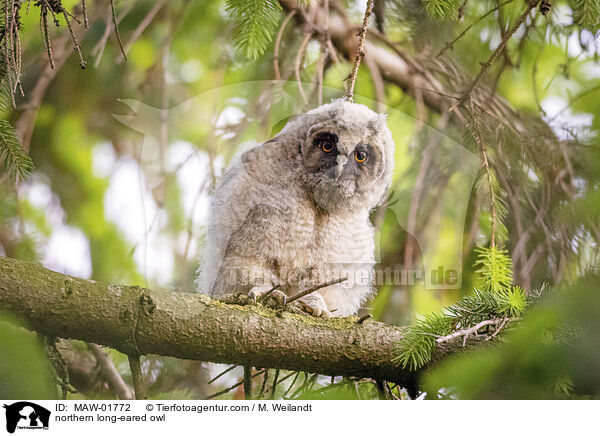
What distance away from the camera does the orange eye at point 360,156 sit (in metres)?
0.89

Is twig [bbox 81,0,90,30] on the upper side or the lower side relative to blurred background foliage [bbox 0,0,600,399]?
upper

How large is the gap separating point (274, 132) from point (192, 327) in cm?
32

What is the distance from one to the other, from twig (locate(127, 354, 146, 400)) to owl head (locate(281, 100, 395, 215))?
15.0 inches

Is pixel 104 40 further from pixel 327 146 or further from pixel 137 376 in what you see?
pixel 137 376

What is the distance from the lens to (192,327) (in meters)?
0.79

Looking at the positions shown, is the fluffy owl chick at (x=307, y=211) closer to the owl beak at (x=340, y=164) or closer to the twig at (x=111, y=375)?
the owl beak at (x=340, y=164)

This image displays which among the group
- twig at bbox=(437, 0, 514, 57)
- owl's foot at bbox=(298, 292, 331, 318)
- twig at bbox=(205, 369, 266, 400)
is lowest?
twig at bbox=(205, 369, 266, 400)

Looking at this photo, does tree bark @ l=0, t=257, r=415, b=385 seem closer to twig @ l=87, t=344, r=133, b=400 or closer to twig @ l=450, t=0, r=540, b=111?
twig @ l=87, t=344, r=133, b=400

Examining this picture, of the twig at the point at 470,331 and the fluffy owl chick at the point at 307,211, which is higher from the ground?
the fluffy owl chick at the point at 307,211

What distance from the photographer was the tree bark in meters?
0.74

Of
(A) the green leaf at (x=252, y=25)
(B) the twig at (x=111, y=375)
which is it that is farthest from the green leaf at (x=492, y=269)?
(B) the twig at (x=111, y=375)
